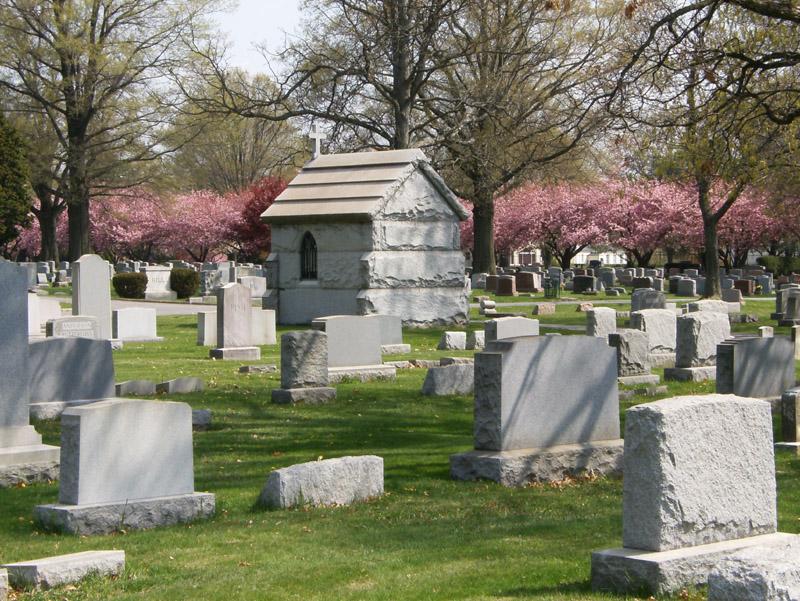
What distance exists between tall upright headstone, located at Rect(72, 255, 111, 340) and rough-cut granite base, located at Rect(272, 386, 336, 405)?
9507 millimetres

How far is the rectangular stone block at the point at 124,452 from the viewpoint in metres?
8.77

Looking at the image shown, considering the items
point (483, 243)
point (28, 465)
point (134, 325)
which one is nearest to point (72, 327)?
point (134, 325)

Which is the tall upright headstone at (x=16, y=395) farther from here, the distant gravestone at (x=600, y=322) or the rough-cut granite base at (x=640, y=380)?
the distant gravestone at (x=600, y=322)

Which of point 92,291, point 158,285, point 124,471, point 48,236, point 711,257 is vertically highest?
point 48,236

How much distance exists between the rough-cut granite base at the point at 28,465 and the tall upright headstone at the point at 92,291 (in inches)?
533

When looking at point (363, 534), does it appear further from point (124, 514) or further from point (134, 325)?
point (134, 325)

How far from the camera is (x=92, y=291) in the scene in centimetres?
2462

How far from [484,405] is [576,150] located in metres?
32.0

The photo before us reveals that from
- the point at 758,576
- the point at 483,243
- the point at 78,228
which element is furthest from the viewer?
the point at 78,228

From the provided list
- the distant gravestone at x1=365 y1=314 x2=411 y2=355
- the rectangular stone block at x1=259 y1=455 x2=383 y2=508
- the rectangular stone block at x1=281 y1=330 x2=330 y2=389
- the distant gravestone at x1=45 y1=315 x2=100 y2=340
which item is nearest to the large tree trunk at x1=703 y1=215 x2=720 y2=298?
the distant gravestone at x1=365 y1=314 x2=411 y2=355

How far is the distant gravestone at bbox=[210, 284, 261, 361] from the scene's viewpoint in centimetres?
2172

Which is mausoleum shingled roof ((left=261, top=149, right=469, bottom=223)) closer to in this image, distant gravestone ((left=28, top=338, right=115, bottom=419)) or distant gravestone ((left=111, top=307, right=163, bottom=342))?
distant gravestone ((left=111, top=307, right=163, bottom=342))

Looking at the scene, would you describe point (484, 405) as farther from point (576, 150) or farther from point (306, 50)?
point (576, 150)

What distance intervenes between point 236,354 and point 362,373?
4.17 metres
